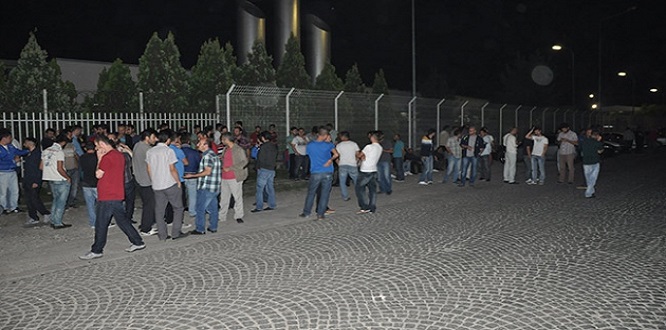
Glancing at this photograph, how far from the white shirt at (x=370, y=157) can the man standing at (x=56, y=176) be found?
5.17m

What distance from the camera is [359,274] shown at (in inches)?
273

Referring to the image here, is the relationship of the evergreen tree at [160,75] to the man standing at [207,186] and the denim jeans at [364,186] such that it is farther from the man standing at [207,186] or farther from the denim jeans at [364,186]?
the man standing at [207,186]

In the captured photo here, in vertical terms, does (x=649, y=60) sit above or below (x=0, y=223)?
above

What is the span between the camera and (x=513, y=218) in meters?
11.1

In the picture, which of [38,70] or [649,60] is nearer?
[38,70]

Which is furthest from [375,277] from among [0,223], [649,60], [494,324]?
[649,60]

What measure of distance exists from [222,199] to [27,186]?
323cm

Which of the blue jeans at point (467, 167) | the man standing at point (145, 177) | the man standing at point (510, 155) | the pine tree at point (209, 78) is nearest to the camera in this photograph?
the man standing at point (145, 177)

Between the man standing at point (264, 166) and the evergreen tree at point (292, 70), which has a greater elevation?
the evergreen tree at point (292, 70)

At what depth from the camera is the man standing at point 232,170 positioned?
10414 millimetres

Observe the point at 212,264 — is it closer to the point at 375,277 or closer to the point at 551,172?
the point at 375,277

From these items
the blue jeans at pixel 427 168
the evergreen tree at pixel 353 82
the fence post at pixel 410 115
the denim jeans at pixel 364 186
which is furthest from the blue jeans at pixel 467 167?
the evergreen tree at pixel 353 82

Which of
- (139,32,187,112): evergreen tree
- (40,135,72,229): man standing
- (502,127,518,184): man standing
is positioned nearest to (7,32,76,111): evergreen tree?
(139,32,187,112): evergreen tree

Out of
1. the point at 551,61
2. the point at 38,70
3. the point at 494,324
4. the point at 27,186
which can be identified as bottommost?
the point at 494,324
